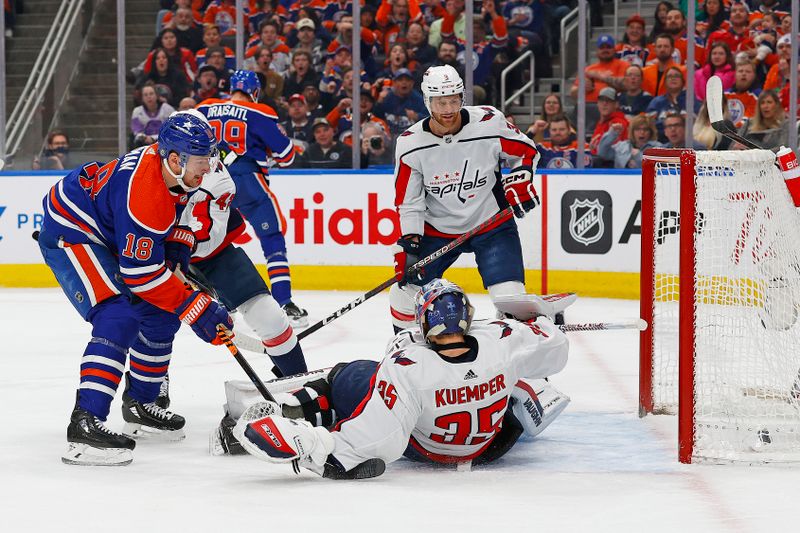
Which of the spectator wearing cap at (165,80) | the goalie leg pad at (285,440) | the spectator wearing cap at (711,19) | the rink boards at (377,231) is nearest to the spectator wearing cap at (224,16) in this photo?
the spectator wearing cap at (165,80)

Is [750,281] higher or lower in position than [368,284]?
higher

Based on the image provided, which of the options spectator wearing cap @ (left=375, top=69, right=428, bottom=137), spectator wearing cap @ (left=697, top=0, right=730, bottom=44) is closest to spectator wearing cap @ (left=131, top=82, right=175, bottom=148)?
spectator wearing cap @ (left=375, top=69, right=428, bottom=137)

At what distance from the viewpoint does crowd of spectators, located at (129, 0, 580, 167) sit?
7.45 metres

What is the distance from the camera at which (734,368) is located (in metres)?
3.52

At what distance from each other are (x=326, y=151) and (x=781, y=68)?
8.74 feet

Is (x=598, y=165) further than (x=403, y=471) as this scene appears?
Yes

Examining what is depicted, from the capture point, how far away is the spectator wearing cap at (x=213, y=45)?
777 centimetres

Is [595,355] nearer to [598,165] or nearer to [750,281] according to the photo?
[750,281]

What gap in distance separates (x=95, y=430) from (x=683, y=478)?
1.51m

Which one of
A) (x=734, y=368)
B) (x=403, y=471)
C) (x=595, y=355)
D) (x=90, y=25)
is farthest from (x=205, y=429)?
(x=90, y=25)

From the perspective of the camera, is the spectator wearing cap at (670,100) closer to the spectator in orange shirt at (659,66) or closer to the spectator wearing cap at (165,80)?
the spectator in orange shirt at (659,66)

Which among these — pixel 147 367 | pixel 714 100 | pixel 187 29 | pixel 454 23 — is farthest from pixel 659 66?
pixel 147 367

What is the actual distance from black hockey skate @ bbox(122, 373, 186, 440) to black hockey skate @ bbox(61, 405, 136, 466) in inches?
14.8

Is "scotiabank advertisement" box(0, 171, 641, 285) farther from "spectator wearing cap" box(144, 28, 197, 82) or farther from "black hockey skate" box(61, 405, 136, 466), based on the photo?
"black hockey skate" box(61, 405, 136, 466)
